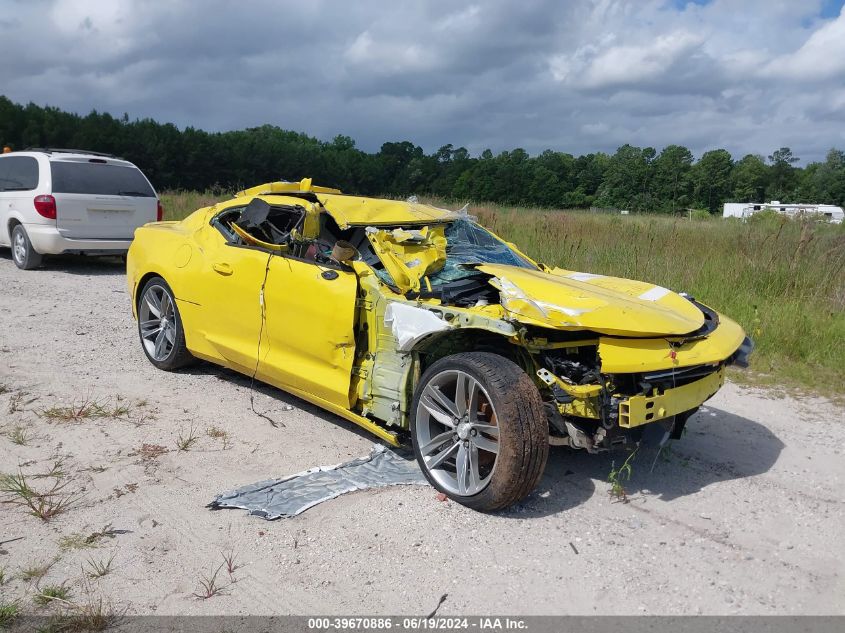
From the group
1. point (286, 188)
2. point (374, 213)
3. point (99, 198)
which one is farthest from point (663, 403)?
point (99, 198)

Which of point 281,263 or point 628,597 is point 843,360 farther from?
point 281,263

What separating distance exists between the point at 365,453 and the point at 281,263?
1392 mm

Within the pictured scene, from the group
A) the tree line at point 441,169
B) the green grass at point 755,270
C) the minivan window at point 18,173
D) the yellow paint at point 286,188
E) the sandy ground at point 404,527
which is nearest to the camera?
the sandy ground at point 404,527

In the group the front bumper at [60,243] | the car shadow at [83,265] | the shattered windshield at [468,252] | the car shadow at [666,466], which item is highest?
the shattered windshield at [468,252]

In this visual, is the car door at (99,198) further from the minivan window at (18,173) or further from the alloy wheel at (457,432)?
the alloy wheel at (457,432)

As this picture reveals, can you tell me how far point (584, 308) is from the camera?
3.55m

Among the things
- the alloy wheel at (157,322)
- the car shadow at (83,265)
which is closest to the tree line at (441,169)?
the car shadow at (83,265)

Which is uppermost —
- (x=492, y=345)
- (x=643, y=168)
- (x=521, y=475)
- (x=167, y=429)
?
(x=643, y=168)

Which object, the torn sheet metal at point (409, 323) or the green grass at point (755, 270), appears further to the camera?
the green grass at point (755, 270)

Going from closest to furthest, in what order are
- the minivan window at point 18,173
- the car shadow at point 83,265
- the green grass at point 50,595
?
1. the green grass at point 50,595
2. the minivan window at point 18,173
3. the car shadow at point 83,265

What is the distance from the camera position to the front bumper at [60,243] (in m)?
10.5

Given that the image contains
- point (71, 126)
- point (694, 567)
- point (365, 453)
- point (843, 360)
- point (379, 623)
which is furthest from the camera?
point (71, 126)

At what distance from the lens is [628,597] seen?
9.75 feet

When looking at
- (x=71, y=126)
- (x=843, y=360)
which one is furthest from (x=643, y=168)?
(x=843, y=360)
